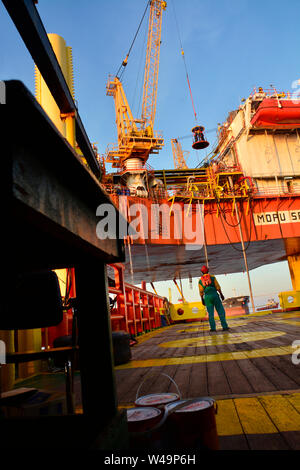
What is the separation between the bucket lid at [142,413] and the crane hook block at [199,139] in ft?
101

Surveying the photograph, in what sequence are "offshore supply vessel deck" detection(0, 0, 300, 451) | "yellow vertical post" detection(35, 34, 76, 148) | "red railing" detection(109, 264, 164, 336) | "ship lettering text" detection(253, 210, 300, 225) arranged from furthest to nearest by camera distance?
"ship lettering text" detection(253, 210, 300, 225)
"yellow vertical post" detection(35, 34, 76, 148)
"red railing" detection(109, 264, 164, 336)
"offshore supply vessel deck" detection(0, 0, 300, 451)

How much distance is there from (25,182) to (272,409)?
91.6 inches

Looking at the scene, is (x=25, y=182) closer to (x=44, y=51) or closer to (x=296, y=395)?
(x=44, y=51)

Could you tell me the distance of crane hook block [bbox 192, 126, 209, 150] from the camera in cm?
2977

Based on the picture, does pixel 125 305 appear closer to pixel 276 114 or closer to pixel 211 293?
pixel 211 293

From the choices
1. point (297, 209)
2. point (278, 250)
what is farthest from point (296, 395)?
point (278, 250)

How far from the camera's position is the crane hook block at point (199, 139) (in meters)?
29.8

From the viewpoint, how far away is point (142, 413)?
1.53 m

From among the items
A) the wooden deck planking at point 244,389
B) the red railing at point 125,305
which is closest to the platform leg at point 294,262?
the red railing at point 125,305

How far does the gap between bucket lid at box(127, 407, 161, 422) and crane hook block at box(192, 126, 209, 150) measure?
30826mm

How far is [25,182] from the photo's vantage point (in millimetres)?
797

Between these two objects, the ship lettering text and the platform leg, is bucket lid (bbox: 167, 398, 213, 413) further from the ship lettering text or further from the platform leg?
the platform leg

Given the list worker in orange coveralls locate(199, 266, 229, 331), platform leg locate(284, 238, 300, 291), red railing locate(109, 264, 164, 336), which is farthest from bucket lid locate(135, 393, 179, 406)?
platform leg locate(284, 238, 300, 291)
